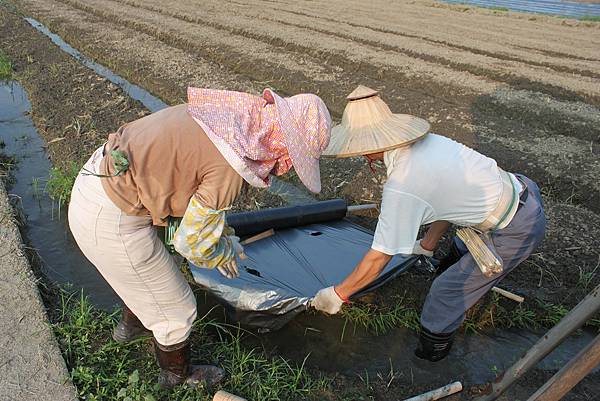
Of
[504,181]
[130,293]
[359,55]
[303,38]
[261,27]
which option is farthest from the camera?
[261,27]

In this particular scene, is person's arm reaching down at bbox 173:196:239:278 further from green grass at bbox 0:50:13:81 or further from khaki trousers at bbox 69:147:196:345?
green grass at bbox 0:50:13:81

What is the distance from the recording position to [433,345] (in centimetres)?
253

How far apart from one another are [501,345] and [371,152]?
4.89 ft

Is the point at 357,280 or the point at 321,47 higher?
the point at 357,280

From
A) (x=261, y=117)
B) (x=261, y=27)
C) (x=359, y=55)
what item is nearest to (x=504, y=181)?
A: (x=261, y=117)

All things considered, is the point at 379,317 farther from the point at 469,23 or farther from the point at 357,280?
the point at 469,23

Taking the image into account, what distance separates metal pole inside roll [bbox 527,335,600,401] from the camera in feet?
4.63

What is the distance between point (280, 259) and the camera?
296 cm

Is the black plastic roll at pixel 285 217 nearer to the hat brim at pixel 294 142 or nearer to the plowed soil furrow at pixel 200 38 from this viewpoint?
the hat brim at pixel 294 142

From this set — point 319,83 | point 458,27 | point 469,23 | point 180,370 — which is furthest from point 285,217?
point 469,23

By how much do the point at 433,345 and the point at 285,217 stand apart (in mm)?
1169

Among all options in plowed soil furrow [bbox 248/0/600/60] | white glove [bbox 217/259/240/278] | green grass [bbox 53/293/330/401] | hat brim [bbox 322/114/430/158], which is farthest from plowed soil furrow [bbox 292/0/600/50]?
white glove [bbox 217/259/240/278]

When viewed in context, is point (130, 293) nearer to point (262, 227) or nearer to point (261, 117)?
point (261, 117)

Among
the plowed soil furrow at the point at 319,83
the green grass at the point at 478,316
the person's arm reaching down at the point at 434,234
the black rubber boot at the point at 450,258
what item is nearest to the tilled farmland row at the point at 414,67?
the plowed soil furrow at the point at 319,83
